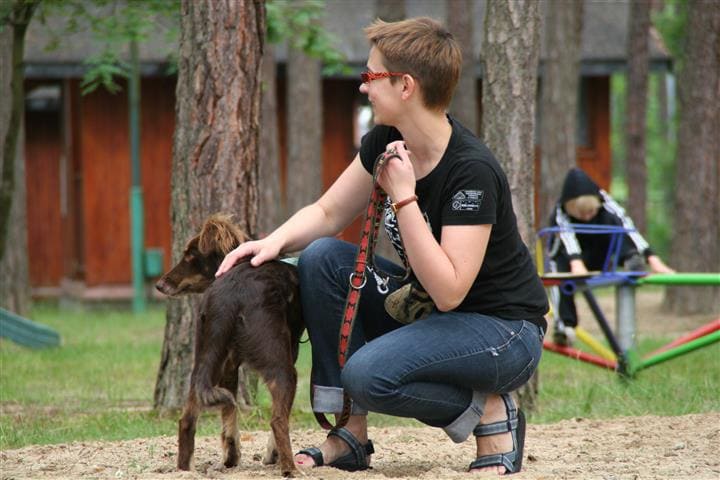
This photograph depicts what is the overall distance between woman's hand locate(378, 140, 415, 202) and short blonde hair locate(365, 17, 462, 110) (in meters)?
0.25

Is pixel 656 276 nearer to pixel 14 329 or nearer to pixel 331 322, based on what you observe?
pixel 331 322

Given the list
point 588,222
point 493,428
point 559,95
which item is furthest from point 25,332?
point 559,95

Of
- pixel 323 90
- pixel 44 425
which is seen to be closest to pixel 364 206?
pixel 44 425

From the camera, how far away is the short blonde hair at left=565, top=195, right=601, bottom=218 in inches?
364

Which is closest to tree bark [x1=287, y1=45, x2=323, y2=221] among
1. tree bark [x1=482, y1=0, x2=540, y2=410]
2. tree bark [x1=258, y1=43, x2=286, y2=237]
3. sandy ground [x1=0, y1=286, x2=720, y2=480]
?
tree bark [x1=258, y1=43, x2=286, y2=237]

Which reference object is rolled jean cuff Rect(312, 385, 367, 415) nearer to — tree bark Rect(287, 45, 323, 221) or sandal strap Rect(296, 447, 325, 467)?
sandal strap Rect(296, 447, 325, 467)

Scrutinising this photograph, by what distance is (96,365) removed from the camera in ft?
32.9

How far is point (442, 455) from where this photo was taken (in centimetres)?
534

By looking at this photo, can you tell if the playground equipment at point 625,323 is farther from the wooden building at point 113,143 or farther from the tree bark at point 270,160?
the wooden building at point 113,143

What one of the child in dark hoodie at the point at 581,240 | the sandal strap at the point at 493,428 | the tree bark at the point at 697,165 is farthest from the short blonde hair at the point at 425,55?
the tree bark at the point at 697,165

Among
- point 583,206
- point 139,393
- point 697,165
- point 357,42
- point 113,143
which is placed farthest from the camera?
Answer: point 357,42

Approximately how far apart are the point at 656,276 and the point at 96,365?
16.1 ft

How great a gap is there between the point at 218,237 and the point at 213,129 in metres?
1.86

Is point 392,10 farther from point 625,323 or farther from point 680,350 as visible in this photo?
point 680,350
